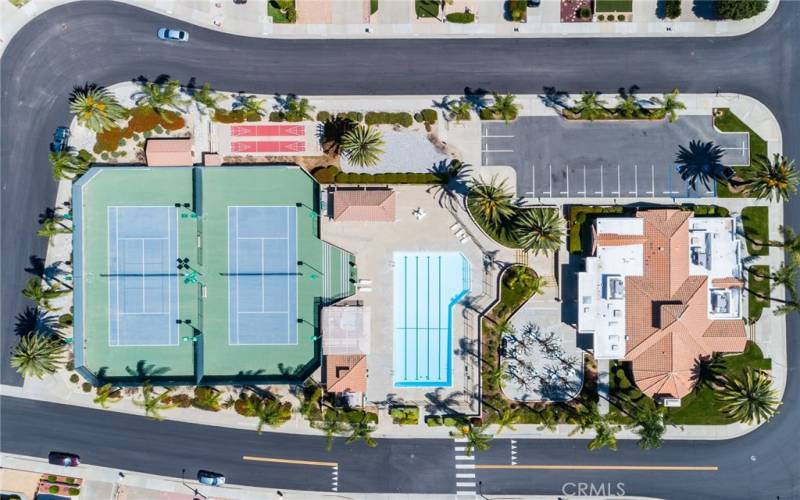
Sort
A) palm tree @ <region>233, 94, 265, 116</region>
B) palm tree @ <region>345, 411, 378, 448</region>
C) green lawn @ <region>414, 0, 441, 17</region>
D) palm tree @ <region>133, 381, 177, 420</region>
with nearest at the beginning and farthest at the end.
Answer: palm tree @ <region>345, 411, 378, 448</region>, palm tree @ <region>133, 381, 177, 420</region>, palm tree @ <region>233, 94, 265, 116</region>, green lawn @ <region>414, 0, 441, 17</region>

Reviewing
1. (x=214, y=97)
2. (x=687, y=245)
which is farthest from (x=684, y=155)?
(x=214, y=97)

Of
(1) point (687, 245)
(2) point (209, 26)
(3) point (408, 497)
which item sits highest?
(2) point (209, 26)

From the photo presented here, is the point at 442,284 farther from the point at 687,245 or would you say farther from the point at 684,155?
the point at 684,155

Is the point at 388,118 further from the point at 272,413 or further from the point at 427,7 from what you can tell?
the point at 272,413

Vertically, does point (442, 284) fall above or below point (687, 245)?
below

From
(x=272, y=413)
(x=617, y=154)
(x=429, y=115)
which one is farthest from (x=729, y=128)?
(x=272, y=413)

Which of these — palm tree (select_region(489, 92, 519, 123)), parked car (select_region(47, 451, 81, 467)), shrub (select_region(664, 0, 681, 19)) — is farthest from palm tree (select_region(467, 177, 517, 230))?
parked car (select_region(47, 451, 81, 467))

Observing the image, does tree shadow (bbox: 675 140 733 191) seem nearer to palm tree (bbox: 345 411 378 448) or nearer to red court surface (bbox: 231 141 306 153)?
red court surface (bbox: 231 141 306 153)
